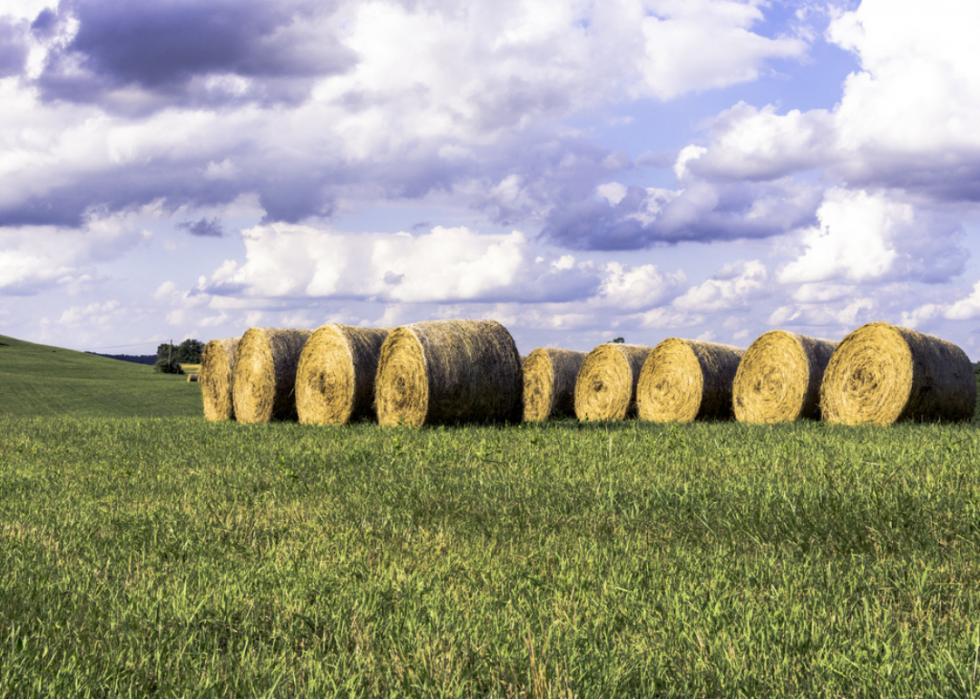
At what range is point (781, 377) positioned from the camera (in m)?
15.5

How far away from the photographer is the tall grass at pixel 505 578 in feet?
9.65

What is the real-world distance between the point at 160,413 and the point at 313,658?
77.9ft

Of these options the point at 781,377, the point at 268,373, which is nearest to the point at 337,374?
the point at 268,373

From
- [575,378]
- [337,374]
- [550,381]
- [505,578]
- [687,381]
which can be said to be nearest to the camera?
[505,578]

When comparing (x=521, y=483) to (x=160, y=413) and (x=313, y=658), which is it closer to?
(x=313, y=658)

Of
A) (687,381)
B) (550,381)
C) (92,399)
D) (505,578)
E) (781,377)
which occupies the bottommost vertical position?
(92,399)

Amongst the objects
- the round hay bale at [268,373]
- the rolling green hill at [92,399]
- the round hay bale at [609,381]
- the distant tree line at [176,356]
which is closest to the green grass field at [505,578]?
the round hay bale at [268,373]

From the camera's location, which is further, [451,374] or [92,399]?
[92,399]

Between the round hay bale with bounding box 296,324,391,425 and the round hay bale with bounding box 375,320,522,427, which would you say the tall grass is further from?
the round hay bale with bounding box 296,324,391,425

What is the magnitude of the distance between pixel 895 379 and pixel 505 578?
12.1 meters

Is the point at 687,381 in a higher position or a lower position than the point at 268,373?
higher

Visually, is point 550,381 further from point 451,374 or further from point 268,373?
point 451,374

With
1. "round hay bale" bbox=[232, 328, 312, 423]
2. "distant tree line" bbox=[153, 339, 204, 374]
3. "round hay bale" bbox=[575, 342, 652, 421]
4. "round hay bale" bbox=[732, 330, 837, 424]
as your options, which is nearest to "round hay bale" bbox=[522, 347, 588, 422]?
"round hay bale" bbox=[575, 342, 652, 421]

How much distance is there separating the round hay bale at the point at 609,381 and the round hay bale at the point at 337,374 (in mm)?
5970
